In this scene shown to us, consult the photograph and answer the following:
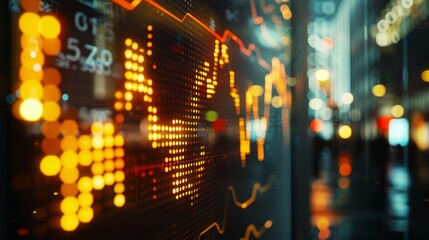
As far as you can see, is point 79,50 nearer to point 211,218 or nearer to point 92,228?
point 92,228

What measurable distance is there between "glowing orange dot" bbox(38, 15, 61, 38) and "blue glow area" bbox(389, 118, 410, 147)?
28.6ft

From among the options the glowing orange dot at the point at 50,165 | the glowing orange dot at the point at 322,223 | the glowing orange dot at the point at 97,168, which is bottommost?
the glowing orange dot at the point at 322,223

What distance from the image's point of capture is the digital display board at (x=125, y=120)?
611 mm

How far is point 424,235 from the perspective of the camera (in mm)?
3607

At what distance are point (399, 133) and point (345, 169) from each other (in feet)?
4.92

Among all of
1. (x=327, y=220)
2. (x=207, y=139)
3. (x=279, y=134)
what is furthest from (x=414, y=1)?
(x=207, y=139)

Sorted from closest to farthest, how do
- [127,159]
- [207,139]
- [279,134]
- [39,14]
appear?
[39,14], [127,159], [207,139], [279,134]

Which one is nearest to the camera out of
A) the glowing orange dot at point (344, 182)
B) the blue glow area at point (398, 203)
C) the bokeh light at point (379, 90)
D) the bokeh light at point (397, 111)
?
the blue glow area at point (398, 203)

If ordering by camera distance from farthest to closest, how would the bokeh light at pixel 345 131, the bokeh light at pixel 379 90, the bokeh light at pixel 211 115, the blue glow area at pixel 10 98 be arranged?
the bokeh light at pixel 379 90 < the bokeh light at pixel 345 131 < the bokeh light at pixel 211 115 < the blue glow area at pixel 10 98

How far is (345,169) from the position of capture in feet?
28.6

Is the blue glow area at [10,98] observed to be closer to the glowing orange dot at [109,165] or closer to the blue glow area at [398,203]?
the glowing orange dot at [109,165]

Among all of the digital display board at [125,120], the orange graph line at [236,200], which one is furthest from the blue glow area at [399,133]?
the digital display board at [125,120]

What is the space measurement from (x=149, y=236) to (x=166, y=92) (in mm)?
309

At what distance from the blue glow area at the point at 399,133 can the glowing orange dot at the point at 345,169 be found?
105 centimetres
